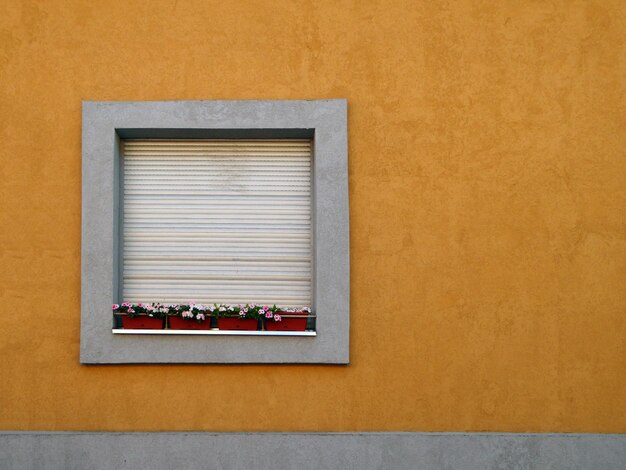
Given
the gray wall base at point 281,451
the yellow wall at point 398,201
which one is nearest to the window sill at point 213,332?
A: the yellow wall at point 398,201

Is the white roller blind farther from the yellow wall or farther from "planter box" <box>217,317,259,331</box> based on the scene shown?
the yellow wall

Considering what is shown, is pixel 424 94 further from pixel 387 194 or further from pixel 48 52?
pixel 48 52

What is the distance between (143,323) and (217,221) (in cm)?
105

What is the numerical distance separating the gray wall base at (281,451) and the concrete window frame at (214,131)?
0.63 m

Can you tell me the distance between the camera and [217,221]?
22.9ft

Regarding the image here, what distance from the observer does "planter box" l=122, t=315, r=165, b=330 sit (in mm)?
6688

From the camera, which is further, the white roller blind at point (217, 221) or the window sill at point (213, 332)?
the white roller blind at point (217, 221)

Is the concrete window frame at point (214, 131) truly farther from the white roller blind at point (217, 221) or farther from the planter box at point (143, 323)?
the white roller blind at point (217, 221)

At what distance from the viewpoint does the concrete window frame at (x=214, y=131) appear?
665 cm

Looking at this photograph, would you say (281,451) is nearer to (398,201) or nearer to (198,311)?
(198,311)

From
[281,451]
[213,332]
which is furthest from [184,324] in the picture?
[281,451]

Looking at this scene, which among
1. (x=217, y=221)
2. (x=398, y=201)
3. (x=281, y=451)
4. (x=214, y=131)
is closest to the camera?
(x=281, y=451)

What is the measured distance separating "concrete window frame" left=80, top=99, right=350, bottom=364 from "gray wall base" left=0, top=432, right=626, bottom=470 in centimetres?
63

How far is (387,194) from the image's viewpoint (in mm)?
6730
